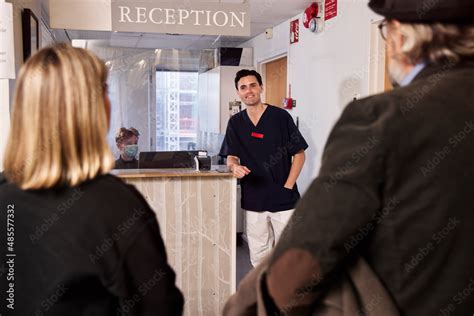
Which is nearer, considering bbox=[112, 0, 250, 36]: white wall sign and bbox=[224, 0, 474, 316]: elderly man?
bbox=[224, 0, 474, 316]: elderly man

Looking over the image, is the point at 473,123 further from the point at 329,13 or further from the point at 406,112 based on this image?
the point at 329,13

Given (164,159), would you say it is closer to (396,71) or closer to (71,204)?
(71,204)

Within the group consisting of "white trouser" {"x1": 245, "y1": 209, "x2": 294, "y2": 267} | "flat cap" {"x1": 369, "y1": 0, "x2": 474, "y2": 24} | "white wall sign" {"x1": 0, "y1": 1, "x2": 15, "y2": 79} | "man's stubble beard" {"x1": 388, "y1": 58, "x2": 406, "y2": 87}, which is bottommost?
"white trouser" {"x1": 245, "y1": 209, "x2": 294, "y2": 267}

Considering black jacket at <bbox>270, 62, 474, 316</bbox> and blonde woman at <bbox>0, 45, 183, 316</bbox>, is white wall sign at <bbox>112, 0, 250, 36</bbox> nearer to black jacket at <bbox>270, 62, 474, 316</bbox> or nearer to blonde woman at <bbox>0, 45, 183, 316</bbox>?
blonde woman at <bbox>0, 45, 183, 316</bbox>

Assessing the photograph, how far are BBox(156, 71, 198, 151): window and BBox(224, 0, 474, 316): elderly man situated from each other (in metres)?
6.14

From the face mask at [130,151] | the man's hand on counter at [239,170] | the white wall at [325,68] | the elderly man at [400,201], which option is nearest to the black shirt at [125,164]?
the face mask at [130,151]

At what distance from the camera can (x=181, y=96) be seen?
6840 mm

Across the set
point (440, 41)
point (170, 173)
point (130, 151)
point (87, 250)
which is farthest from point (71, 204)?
point (130, 151)

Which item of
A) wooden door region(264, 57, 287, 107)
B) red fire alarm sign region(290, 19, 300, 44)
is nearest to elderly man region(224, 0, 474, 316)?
red fire alarm sign region(290, 19, 300, 44)

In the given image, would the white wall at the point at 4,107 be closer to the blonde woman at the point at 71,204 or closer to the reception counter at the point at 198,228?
the reception counter at the point at 198,228

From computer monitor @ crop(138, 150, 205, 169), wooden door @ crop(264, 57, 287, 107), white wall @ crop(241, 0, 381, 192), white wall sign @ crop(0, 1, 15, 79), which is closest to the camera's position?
white wall sign @ crop(0, 1, 15, 79)

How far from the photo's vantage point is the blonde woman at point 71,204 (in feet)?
2.83

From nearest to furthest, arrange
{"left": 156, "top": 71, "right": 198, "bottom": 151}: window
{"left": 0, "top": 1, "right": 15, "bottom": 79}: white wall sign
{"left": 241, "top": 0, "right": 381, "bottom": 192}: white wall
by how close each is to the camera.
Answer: {"left": 0, "top": 1, "right": 15, "bottom": 79}: white wall sign < {"left": 241, "top": 0, "right": 381, "bottom": 192}: white wall < {"left": 156, "top": 71, "right": 198, "bottom": 151}: window

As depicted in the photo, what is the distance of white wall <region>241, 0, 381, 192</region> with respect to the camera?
336 centimetres
